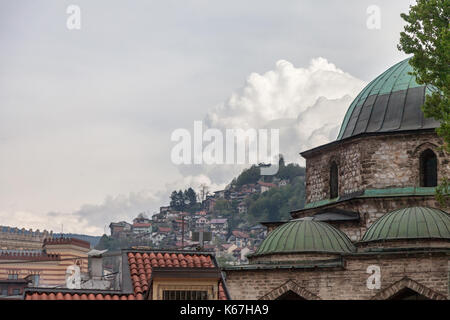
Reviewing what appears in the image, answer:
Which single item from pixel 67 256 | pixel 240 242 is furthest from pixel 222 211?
pixel 67 256

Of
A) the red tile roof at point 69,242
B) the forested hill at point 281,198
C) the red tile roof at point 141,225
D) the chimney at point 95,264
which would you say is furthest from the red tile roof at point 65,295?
the red tile roof at point 141,225

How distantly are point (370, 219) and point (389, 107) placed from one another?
5133 mm

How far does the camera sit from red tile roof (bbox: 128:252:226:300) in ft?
61.2

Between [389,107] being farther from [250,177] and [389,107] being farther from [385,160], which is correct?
[250,177]

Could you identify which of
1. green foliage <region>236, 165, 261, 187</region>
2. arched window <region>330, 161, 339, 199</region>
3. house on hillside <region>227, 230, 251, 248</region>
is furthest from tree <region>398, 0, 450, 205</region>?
green foliage <region>236, 165, 261, 187</region>

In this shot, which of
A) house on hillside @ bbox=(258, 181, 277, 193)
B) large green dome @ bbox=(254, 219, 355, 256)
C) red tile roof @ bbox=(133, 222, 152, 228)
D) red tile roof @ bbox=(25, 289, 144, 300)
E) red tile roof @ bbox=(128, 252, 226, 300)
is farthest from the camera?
red tile roof @ bbox=(133, 222, 152, 228)

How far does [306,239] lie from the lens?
29.3m

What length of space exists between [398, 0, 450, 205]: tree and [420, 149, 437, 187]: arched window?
7.77m

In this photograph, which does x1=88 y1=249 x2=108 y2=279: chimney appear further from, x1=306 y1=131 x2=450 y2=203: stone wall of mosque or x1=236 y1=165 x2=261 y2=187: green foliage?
x1=236 y1=165 x2=261 y2=187: green foliage

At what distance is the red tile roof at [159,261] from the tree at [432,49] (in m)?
8.28

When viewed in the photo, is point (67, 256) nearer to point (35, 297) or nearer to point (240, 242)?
point (35, 297)

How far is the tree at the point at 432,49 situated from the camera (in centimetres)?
2370

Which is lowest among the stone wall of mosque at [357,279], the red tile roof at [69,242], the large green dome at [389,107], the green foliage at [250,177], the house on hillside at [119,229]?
the stone wall of mosque at [357,279]

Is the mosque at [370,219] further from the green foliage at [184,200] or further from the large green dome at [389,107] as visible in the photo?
the green foliage at [184,200]
